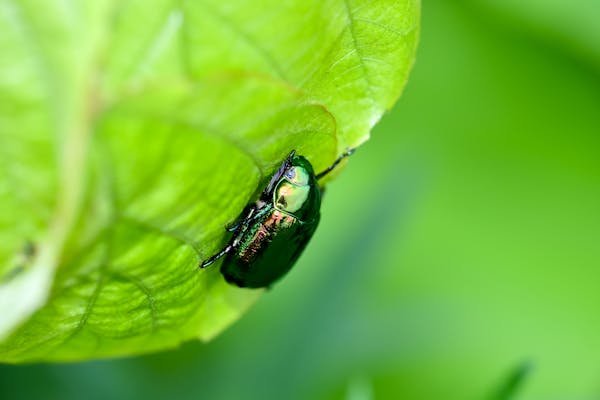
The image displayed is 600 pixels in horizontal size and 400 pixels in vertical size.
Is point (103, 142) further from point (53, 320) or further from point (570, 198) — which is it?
point (570, 198)

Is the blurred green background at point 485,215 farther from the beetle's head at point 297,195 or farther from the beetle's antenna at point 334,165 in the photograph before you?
the beetle's antenna at point 334,165

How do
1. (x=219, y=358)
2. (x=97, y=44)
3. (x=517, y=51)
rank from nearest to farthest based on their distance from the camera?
(x=97, y=44) → (x=219, y=358) → (x=517, y=51)

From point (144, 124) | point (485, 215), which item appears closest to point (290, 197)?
point (144, 124)

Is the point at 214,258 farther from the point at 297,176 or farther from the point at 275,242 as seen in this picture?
the point at 275,242

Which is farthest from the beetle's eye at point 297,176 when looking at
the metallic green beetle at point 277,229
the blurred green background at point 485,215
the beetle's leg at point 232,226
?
the blurred green background at point 485,215

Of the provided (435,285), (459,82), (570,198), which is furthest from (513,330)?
(459,82)

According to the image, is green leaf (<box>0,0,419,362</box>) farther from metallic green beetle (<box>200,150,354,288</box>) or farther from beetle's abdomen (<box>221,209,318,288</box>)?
beetle's abdomen (<box>221,209,318,288</box>)

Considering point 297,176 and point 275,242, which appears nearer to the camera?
point 297,176

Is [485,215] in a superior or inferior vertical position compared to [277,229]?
superior
